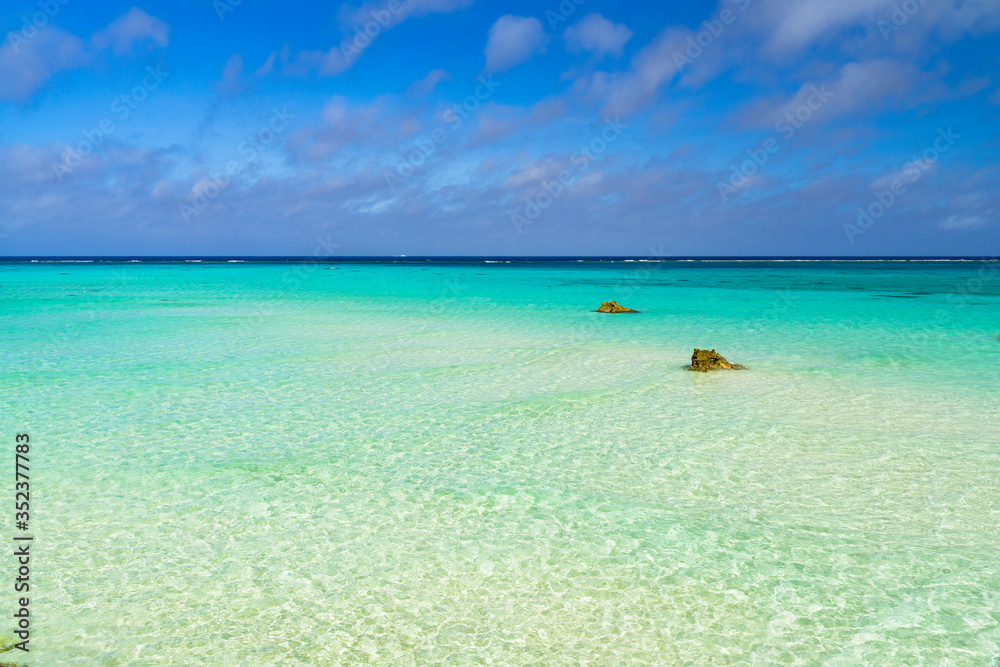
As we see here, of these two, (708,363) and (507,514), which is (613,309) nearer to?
(708,363)

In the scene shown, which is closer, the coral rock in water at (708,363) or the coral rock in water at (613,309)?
the coral rock in water at (708,363)

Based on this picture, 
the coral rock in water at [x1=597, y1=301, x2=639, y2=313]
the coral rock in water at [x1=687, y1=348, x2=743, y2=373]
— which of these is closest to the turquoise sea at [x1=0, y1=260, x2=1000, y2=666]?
the coral rock in water at [x1=687, y1=348, x2=743, y2=373]

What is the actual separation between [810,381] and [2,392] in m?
16.7

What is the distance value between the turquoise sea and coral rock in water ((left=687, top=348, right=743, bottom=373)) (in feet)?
1.89

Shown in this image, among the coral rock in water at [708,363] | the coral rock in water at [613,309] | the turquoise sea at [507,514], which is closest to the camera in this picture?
the turquoise sea at [507,514]

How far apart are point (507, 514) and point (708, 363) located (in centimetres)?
960

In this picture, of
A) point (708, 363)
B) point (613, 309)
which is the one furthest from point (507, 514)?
point (613, 309)

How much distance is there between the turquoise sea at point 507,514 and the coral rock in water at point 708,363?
575 mm

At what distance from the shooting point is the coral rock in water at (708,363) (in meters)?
14.7

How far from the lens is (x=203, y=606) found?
4.87 m

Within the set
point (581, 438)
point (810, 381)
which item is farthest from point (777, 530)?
point (810, 381)

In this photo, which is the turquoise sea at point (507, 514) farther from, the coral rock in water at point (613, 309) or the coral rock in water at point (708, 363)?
the coral rock in water at point (613, 309)

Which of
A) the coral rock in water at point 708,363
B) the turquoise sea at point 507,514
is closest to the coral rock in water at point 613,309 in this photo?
the coral rock in water at point 708,363

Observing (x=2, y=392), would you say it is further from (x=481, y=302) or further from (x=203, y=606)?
(x=481, y=302)
